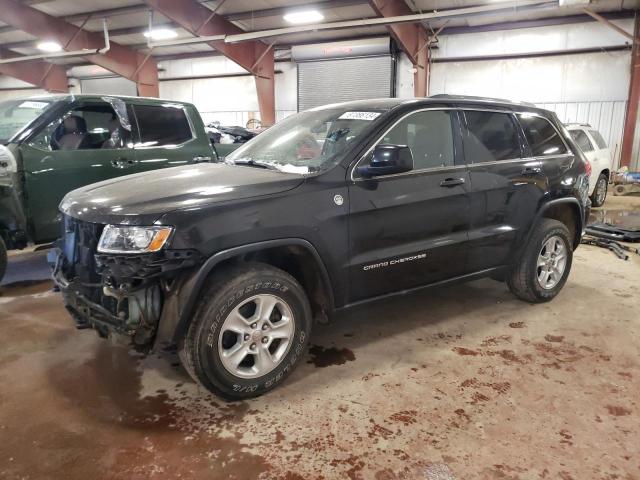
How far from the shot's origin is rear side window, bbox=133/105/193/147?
17.0 ft

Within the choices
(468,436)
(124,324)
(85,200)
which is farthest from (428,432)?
(85,200)

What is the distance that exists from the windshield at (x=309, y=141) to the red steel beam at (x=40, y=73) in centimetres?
1835

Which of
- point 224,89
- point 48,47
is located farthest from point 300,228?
point 48,47

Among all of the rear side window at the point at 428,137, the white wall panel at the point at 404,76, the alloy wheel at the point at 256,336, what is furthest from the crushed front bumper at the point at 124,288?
the white wall panel at the point at 404,76

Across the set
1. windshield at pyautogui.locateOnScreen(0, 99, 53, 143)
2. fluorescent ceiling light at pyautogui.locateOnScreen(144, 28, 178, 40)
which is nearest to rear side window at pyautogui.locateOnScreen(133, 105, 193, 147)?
windshield at pyautogui.locateOnScreen(0, 99, 53, 143)

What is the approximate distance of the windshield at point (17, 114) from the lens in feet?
15.0

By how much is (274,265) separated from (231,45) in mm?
12567

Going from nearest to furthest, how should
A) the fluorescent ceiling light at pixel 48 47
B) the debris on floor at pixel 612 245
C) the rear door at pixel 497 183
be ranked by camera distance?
1. the rear door at pixel 497 183
2. the debris on floor at pixel 612 245
3. the fluorescent ceiling light at pixel 48 47

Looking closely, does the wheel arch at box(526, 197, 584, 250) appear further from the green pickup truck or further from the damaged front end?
the green pickup truck

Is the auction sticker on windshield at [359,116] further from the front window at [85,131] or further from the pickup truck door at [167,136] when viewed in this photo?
the front window at [85,131]

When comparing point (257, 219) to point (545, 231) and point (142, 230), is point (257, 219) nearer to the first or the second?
point (142, 230)

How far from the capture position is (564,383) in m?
2.79

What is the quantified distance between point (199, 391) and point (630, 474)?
7.07 feet

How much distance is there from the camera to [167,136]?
17.7 feet
